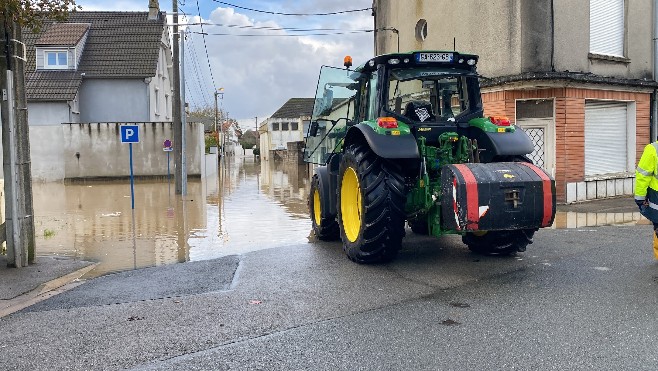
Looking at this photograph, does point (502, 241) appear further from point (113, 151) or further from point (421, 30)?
point (113, 151)

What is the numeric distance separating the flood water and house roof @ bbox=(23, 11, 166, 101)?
13.0 m

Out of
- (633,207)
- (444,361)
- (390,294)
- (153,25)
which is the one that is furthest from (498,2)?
(153,25)

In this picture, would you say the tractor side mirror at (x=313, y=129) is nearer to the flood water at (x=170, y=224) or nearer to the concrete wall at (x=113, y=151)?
the flood water at (x=170, y=224)

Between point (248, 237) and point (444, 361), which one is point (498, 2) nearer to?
point (248, 237)

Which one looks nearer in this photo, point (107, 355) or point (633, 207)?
point (107, 355)

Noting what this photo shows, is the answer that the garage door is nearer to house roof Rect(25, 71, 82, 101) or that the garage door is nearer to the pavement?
the pavement

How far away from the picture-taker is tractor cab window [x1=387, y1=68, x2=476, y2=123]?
825 cm

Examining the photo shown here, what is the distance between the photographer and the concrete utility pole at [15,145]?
8.30 m

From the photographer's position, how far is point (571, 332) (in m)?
5.03

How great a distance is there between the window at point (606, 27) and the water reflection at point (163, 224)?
8.58 metres

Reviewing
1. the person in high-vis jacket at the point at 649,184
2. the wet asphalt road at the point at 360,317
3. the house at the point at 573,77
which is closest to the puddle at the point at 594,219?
the house at the point at 573,77

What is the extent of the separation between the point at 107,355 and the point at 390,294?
286 cm

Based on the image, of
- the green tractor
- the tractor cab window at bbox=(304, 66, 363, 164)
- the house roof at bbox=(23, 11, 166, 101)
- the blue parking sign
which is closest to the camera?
the green tractor

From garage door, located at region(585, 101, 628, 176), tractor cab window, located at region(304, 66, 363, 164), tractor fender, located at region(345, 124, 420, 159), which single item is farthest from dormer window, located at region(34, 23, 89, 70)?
tractor fender, located at region(345, 124, 420, 159)
